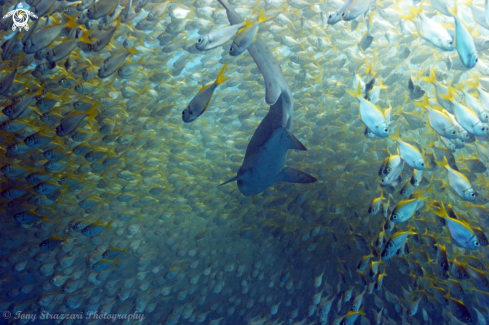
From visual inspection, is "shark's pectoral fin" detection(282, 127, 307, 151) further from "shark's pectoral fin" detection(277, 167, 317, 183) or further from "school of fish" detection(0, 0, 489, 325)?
"shark's pectoral fin" detection(277, 167, 317, 183)

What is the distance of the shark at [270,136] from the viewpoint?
335 centimetres

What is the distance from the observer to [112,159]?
692 centimetres

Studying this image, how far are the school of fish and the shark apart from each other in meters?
0.03

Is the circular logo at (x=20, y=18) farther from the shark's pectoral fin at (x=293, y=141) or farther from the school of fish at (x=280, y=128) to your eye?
the shark's pectoral fin at (x=293, y=141)

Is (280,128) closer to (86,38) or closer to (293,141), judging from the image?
(293,141)

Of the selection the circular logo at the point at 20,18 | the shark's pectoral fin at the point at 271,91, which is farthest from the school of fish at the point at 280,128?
the circular logo at the point at 20,18

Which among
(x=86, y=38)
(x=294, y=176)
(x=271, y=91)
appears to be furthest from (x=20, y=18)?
(x=294, y=176)

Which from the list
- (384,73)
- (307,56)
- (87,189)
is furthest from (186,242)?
(384,73)

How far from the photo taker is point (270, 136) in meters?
4.01

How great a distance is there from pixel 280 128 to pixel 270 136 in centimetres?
26

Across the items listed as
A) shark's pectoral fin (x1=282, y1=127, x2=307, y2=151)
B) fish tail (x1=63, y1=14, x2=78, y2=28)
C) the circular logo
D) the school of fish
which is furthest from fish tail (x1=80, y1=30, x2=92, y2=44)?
shark's pectoral fin (x1=282, y1=127, x2=307, y2=151)

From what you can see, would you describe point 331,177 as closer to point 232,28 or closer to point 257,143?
point 257,143

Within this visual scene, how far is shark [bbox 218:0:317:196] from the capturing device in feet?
11.0

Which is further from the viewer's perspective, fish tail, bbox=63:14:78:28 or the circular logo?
the circular logo
